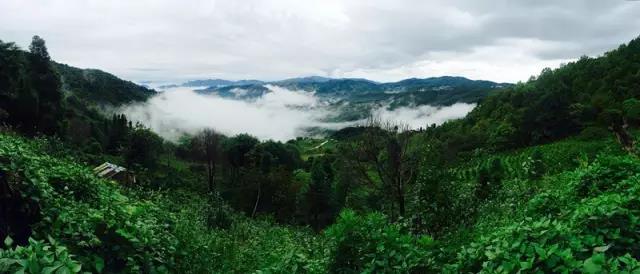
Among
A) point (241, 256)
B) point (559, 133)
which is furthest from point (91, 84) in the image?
point (241, 256)

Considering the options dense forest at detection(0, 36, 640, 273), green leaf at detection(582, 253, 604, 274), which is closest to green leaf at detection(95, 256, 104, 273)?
dense forest at detection(0, 36, 640, 273)

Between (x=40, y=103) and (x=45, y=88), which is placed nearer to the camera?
(x=40, y=103)

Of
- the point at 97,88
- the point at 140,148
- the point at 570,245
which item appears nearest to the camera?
the point at 570,245

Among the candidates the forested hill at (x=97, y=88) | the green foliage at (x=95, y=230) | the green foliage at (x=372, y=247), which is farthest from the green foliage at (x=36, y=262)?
the forested hill at (x=97, y=88)

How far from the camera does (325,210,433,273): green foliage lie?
5.24m

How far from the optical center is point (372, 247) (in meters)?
5.64

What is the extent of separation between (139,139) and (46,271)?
56.3 m

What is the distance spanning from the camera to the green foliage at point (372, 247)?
524cm

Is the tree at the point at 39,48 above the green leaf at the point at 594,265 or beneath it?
above

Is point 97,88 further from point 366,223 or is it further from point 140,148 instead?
point 366,223

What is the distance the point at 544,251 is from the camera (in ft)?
13.2

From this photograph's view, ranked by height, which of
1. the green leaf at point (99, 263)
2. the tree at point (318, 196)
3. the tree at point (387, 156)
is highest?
the green leaf at point (99, 263)

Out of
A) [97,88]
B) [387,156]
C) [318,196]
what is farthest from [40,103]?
[97,88]

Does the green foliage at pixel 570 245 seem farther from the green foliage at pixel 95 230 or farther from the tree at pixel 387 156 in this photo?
the tree at pixel 387 156
